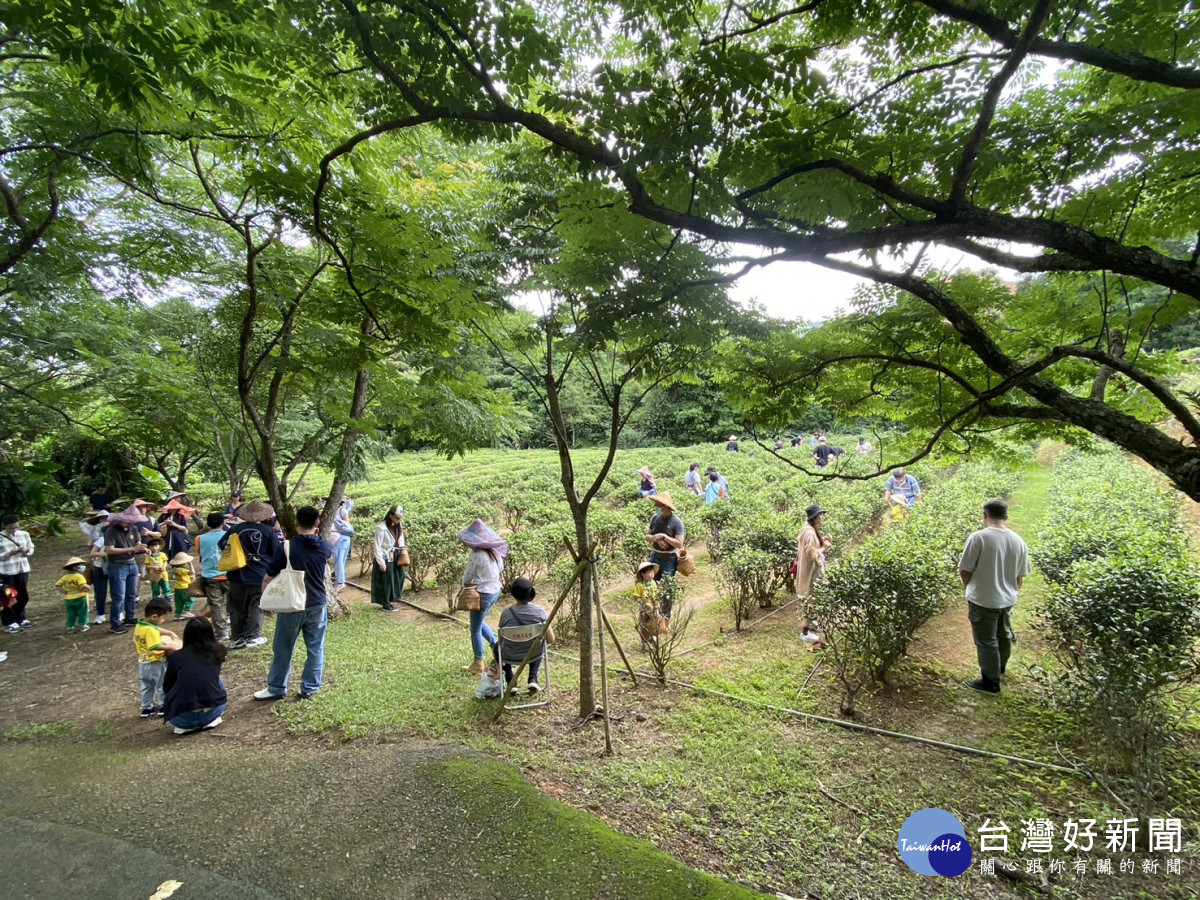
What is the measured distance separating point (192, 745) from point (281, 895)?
7.22 feet

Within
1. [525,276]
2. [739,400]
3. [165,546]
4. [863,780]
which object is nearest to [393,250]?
[525,276]

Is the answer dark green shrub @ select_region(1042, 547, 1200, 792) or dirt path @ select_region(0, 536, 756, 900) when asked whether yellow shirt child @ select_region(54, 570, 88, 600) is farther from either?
dark green shrub @ select_region(1042, 547, 1200, 792)

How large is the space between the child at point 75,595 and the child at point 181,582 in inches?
37.1

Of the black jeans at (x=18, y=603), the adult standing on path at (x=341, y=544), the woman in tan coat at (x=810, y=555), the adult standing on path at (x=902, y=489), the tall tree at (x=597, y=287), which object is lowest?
the black jeans at (x=18, y=603)

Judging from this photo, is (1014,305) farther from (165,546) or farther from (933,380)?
(165,546)

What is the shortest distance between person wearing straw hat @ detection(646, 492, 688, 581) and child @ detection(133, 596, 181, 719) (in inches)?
195

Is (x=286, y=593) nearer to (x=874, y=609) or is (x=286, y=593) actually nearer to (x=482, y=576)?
(x=482, y=576)

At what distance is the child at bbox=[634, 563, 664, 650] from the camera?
532cm

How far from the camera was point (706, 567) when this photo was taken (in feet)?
32.0

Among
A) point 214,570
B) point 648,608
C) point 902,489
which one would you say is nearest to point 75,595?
point 214,570

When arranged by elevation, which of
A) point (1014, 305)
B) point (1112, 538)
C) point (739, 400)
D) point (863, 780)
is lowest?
point (863, 780)

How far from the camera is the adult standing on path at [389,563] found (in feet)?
25.6

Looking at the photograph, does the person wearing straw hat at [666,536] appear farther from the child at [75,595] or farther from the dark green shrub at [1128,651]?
the child at [75,595]

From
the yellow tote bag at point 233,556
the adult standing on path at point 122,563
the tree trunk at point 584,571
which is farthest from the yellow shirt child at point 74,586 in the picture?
the tree trunk at point 584,571
